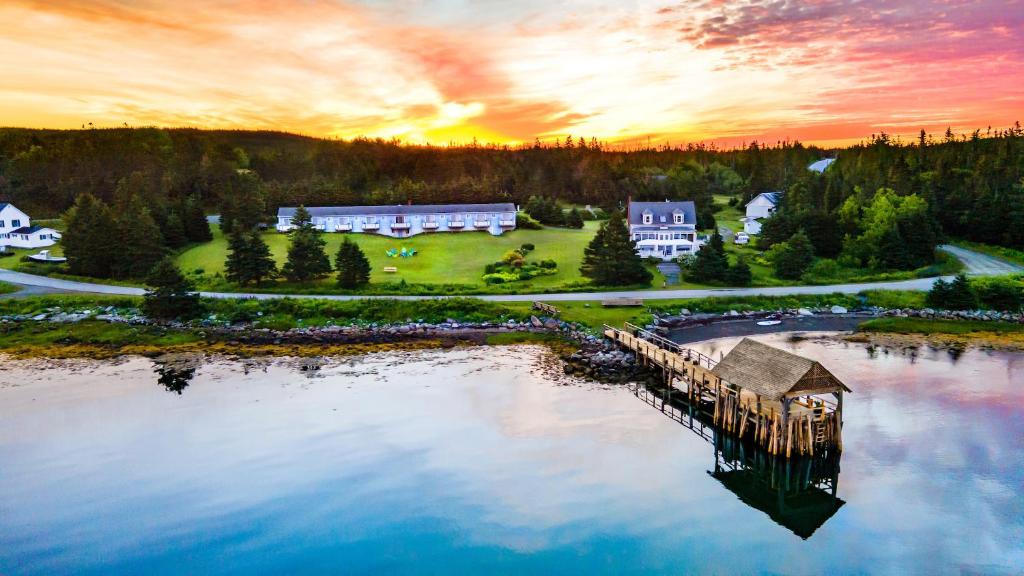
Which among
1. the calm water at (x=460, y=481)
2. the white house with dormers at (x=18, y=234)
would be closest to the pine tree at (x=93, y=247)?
the white house with dormers at (x=18, y=234)

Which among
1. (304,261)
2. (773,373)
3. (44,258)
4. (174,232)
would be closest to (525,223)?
(304,261)

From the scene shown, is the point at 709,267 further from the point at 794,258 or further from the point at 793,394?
the point at 793,394

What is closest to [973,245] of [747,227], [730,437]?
[747,227]

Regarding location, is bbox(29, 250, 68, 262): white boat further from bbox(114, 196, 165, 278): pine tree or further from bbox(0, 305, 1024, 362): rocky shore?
bbox(0, 305, 1024, 362): rocky shore

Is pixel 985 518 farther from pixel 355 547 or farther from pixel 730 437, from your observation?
pixel 355 547

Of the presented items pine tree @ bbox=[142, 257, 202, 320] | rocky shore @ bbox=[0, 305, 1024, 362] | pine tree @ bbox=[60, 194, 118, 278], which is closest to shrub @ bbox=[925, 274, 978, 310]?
rocky shore @ bbox=[0, 305, 1024, 362]

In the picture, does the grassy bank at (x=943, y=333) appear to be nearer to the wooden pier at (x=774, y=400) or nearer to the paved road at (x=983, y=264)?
the wooden pier at (x=774, y=400)
